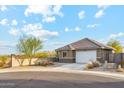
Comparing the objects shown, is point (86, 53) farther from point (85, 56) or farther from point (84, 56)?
point (84, 56)

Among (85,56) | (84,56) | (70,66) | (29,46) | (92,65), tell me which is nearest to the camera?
(29,46)

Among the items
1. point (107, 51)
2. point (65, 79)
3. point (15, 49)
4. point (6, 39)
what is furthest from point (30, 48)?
point (107, 51)

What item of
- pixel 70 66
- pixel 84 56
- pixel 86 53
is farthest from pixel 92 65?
pixel 70 66

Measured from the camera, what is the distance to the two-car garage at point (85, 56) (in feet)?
74.9

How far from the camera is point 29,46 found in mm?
21797

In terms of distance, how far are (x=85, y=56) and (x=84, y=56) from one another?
0.15 meters

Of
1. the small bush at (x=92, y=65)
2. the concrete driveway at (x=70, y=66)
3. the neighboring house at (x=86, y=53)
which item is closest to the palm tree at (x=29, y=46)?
the concrete driveway at (x=70, y=66)

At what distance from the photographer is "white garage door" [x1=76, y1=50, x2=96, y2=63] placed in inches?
899

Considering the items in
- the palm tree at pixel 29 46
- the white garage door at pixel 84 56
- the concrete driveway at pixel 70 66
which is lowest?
the concrete driveway at pixel 70 66

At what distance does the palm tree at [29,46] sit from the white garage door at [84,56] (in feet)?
12.7

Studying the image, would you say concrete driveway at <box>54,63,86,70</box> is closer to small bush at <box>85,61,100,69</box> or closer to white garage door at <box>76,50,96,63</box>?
small bush at <box>85,61,100,69</box>

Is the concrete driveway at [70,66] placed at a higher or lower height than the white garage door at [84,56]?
lower

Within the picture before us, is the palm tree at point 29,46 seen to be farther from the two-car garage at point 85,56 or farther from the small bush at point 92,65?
the small bush at point 92,65

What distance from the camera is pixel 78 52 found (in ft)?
79.0
